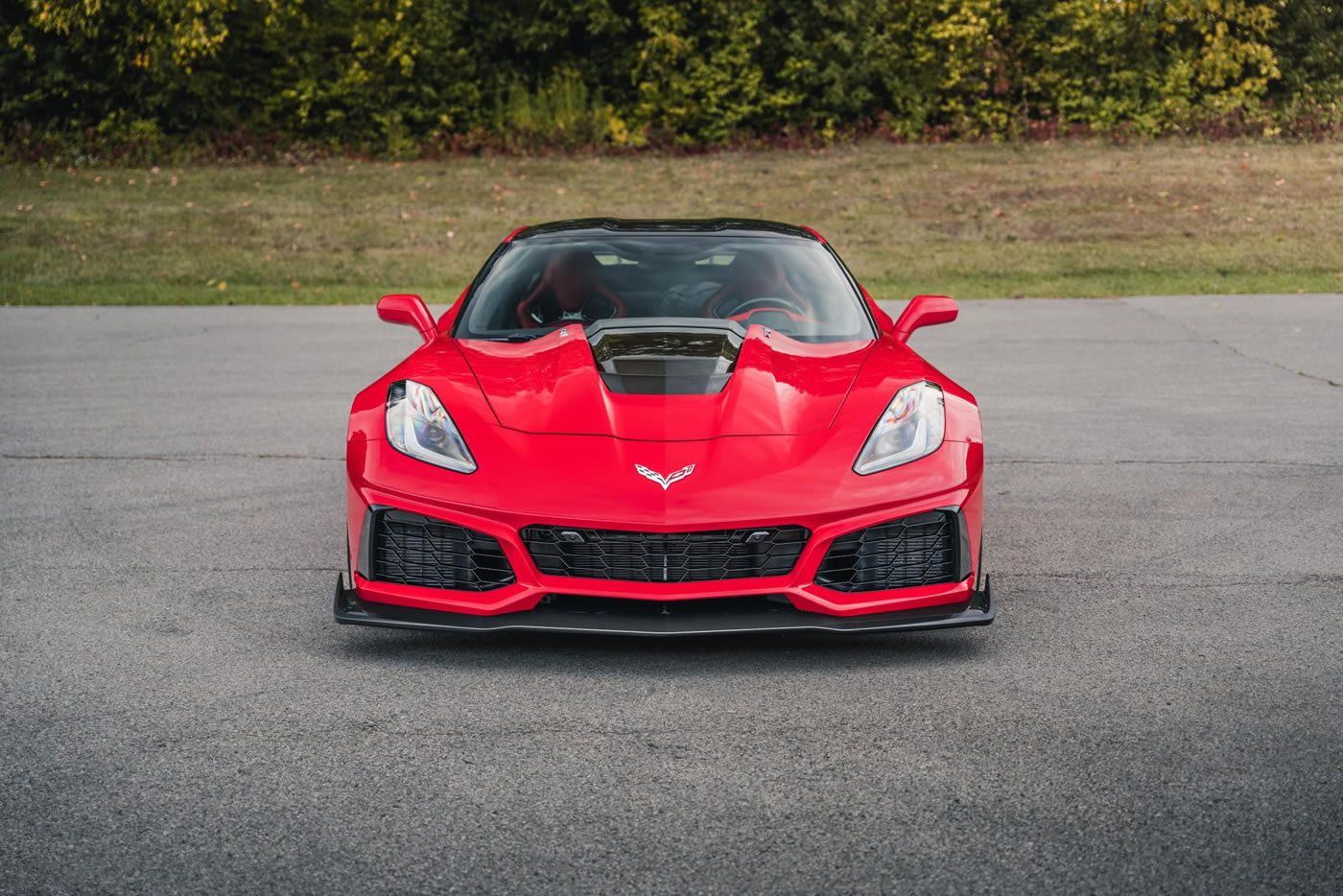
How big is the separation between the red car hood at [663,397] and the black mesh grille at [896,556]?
397mm

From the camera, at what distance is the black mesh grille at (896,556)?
13.3 feet

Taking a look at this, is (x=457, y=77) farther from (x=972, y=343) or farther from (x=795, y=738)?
(x=795, y=738)

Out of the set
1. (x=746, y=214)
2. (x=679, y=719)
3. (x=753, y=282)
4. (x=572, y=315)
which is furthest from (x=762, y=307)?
(x=746, y=214)

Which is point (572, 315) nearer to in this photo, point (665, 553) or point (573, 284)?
point (573, 284)

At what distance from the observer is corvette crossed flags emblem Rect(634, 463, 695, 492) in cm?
400

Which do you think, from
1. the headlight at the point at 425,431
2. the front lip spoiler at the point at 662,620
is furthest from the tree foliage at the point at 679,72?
the front lip spoiler at the point at 662,620

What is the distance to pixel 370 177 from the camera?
1040 inches

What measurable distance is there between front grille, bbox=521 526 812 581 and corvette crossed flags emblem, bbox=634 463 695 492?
15 centimetres

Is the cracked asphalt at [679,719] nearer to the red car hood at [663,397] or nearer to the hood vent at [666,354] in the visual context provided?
the red car hood at [663,397]

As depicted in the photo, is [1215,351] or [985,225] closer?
[1215,351]

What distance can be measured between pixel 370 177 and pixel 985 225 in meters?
11.7

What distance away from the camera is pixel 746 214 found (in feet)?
73.2

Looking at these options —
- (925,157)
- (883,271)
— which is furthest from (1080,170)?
(883,271)

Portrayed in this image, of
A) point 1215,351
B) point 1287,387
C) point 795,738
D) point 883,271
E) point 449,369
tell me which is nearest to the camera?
point 795,738
